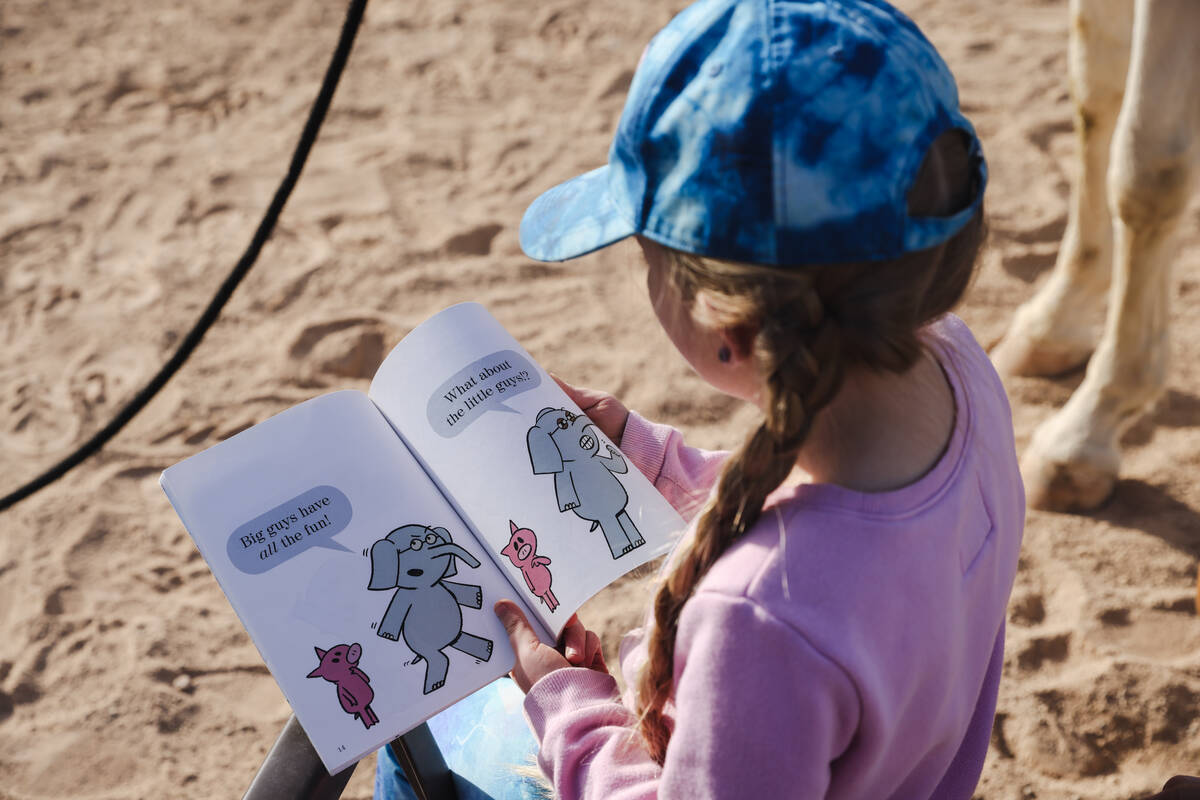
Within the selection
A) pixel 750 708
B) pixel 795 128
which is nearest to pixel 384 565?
pixel 750 708

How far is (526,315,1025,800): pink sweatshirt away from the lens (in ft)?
1.93

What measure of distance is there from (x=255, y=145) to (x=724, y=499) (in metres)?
2.27

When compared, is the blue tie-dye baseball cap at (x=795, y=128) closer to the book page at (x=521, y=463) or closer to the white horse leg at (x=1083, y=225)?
the book page at (x=521, y=463)

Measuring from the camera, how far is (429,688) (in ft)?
2.67

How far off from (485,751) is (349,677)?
20 cm

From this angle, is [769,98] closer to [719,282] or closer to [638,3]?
[719,282]

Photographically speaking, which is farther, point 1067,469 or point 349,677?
point 1067,469

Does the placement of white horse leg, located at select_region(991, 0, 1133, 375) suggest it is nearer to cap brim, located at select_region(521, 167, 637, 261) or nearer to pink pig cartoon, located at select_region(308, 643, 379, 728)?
cap brim, located at select_region(521, 167, 637, 261)

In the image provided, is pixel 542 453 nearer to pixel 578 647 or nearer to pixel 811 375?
pixel 578 647

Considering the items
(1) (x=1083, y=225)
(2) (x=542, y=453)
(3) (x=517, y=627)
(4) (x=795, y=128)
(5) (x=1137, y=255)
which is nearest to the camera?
(4) (x=795, y=128)

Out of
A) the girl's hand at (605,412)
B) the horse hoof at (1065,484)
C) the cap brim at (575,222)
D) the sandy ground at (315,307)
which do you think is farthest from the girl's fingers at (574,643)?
the horse hoof at (1065,484)

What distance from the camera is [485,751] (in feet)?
3.13

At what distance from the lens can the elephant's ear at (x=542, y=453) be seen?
0.95 meters

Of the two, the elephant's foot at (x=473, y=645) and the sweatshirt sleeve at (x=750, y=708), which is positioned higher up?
the elephant's foot at (x=473, y=645)
